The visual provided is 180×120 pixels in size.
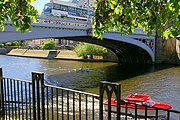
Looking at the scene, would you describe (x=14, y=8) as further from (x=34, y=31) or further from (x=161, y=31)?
(x=34, y=31)

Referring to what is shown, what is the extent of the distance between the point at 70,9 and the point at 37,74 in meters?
51.0

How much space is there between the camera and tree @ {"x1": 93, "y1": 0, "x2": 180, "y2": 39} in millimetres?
2512

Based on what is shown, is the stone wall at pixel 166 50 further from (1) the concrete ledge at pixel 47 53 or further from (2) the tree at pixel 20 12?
(2) the tree at pixel 20 12

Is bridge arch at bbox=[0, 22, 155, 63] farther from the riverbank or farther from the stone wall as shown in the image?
the riverbank

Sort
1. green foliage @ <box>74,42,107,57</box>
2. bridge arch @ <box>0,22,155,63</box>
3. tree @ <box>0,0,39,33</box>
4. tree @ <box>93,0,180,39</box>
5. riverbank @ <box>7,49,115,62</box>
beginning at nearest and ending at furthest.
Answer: tree @ <box>93,0,180,39</box>, tree @ <box>0,0,39,33</box>, bridge arch @ <box>0,22,155,63</box>, green foliage @ <box>74,42,107,57</box>, riverbank @ <box>7,49,115,62</box>

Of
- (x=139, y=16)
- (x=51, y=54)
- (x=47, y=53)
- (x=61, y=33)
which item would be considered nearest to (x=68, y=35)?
(x=61, y=33)

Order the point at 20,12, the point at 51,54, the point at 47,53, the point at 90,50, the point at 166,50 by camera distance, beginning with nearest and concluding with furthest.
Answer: the point at 20,12, the point at 166,50, the point at 90,50, the point at 51,54, the point at 47,53

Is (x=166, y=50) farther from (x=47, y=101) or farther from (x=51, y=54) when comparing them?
(x=47, y=101)

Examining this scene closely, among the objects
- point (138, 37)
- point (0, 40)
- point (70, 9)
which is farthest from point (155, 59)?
point (0, 40)

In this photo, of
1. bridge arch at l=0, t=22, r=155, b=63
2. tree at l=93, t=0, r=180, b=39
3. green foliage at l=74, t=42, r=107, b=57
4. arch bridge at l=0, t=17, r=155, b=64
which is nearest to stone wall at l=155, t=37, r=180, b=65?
bridge arch at l=0, t=22, r=155, b=63

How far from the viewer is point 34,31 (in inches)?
786

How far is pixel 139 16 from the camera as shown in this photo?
3107mm

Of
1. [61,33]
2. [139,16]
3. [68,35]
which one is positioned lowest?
[68,35]

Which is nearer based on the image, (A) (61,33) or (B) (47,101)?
(B) (47,101)
